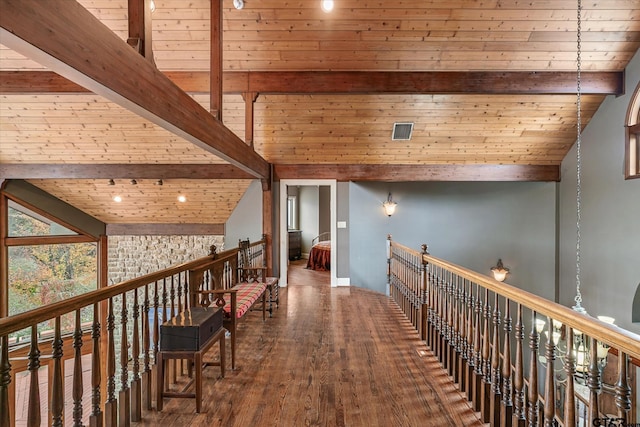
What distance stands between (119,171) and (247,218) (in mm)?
2500

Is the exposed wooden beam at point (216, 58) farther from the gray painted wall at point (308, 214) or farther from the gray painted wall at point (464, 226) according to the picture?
the gray painted wall at point (308, 214)

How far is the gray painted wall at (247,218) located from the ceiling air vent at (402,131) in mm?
2839

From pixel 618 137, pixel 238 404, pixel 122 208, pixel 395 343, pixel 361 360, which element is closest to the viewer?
pixel 238 404

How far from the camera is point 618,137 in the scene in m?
4.91

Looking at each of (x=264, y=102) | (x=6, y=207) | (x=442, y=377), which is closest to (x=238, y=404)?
(x=442, y=377)

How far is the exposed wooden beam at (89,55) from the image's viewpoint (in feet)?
4.00

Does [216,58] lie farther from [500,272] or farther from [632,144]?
[500,272]

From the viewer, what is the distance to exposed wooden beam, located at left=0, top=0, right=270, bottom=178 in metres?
1.22

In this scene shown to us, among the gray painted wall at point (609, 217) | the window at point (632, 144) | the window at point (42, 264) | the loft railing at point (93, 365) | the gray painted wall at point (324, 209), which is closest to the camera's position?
the loft railing at point (93, 365)

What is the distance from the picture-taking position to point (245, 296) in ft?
12.6

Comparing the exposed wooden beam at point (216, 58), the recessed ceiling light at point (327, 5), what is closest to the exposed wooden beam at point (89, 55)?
the exposed wooden beam at point (216, 58)

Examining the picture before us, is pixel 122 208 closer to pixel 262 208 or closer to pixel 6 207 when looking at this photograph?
pixel 6 207

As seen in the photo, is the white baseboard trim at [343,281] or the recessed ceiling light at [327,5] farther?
the white baseboard trim at [343,281]

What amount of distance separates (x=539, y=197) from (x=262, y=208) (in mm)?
5592
